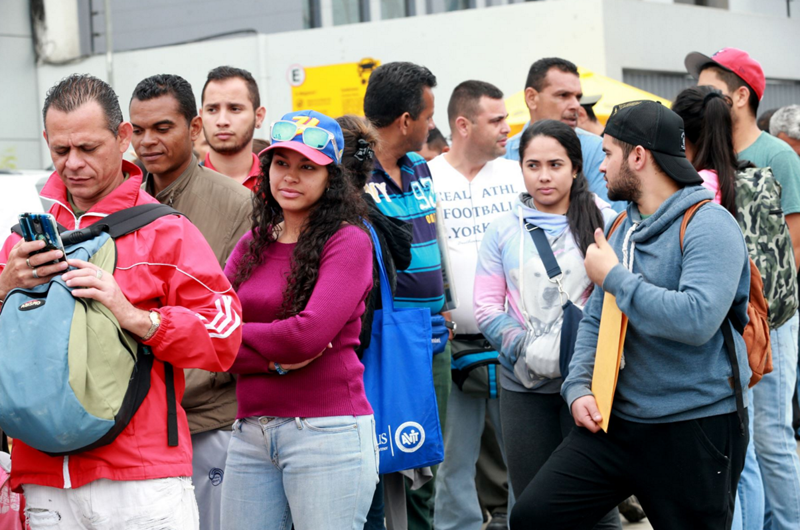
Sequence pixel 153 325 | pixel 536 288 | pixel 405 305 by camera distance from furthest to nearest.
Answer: pixel 405 305, pixel 536 288, pixel 153 325

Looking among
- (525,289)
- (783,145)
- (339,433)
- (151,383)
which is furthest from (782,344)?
(151,383)

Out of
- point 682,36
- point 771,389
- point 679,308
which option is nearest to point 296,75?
point 682,36

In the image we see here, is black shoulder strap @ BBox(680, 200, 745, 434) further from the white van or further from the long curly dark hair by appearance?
the white van

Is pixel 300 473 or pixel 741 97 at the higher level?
pixel 741 97

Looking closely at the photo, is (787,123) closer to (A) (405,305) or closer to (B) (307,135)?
(A) (405,305)

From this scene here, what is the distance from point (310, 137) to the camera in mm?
3314

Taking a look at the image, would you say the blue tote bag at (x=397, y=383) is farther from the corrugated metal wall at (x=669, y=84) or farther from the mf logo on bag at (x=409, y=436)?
the corrugated metal wall at (x=669, y=84)

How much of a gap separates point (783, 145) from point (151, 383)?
3.63 metres

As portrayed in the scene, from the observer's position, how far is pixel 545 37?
11773 mm

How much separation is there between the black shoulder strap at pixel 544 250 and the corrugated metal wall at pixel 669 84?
7.77 metres

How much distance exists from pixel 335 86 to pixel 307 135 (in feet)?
30.9

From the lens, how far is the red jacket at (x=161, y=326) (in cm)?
264

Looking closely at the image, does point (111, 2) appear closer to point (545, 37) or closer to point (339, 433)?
point (545, 37)

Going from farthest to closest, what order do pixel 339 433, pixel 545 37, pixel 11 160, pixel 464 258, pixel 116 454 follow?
1. pixel 11 160
2. pixel 545 37
3. pixel 464 258
4. pixel 339 433
5. pixel 116 454
